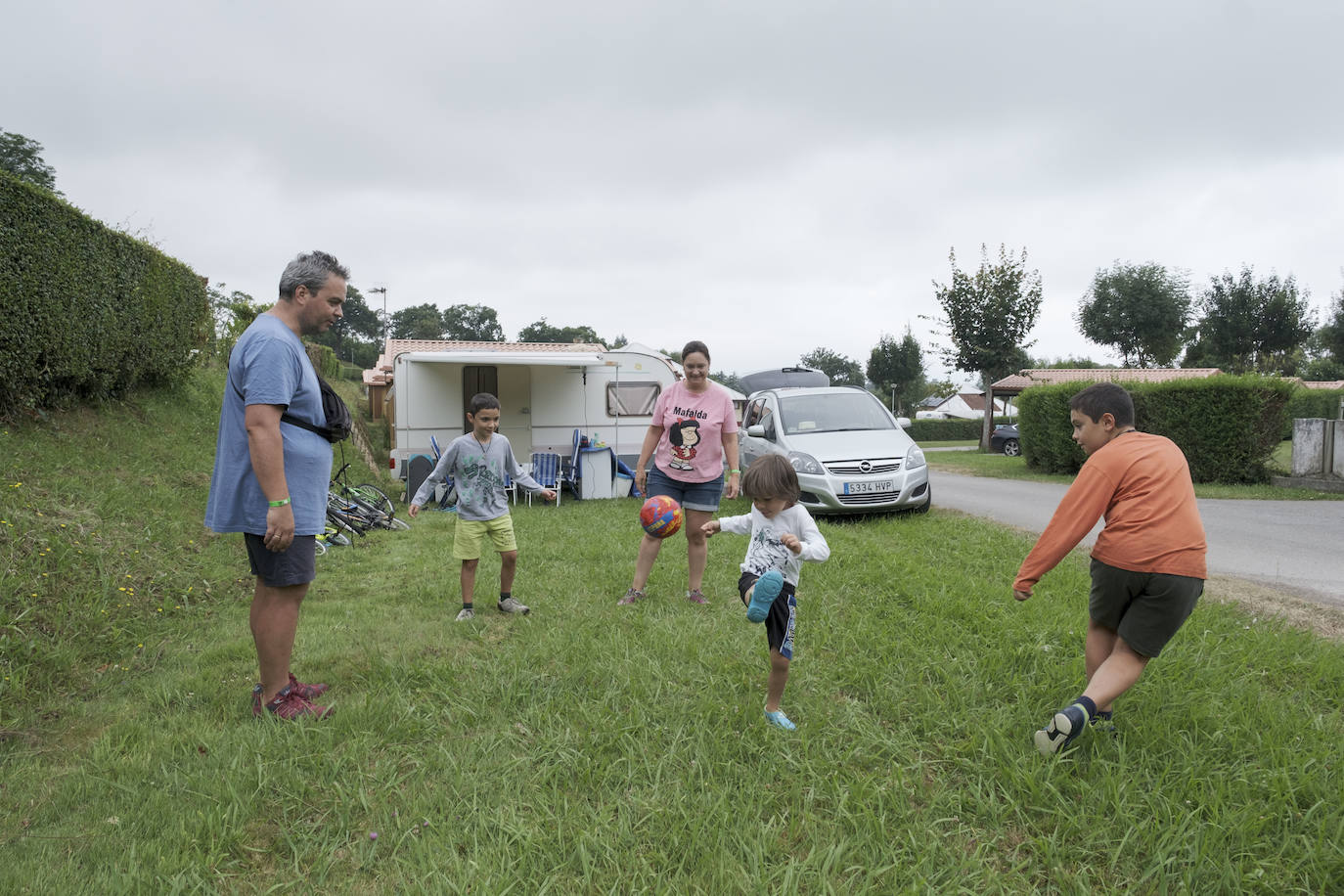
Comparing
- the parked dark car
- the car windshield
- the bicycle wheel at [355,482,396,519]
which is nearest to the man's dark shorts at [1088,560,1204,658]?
the car windshield

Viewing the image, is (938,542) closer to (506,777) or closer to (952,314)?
(506,777)

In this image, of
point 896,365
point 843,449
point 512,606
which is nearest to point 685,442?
point 512,606

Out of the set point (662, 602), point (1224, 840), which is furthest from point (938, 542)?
point (1224, 840)

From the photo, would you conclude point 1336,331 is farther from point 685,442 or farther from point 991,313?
point 685,442

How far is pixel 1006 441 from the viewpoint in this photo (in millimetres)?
27000

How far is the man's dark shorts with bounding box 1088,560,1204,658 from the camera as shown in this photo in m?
2.63

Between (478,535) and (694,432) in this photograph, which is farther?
(694,432)

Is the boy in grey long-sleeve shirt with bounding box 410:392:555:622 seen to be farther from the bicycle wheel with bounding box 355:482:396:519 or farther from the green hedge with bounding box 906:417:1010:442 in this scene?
the green hedge with bounding box 906:417:1010:442

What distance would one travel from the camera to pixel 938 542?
698 cm

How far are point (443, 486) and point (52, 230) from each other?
4.58 meters

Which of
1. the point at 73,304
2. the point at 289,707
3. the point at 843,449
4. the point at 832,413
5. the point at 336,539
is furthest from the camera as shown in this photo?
the point at 832,413

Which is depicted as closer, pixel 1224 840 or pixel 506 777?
pixel 1224 840

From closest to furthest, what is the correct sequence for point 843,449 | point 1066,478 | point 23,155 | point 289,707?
point 289,707, point 843,449, point 1066,478, point 23,155

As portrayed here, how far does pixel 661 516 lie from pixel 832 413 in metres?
5.58
